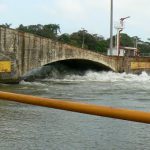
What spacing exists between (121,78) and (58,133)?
3217cm

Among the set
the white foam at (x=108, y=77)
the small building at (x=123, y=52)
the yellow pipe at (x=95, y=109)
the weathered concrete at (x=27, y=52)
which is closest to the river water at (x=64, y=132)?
the yellow pipe at (x=95, y=109)

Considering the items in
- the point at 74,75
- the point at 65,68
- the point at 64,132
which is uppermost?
the point at 65,68

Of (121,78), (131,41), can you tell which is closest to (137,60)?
(121,78)

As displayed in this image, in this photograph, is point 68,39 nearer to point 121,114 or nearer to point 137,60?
point 137,60

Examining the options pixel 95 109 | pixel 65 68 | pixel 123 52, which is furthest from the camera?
pixel 123 52

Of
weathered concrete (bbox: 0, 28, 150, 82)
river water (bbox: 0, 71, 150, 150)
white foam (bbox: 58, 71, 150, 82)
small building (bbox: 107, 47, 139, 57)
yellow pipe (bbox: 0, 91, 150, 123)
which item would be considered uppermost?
small building (bbox: 107, 47, 139, 57)

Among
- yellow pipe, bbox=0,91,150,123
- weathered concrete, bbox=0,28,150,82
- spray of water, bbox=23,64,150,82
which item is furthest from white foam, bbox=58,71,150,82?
yellow pipe, bbox=0,91,150,123

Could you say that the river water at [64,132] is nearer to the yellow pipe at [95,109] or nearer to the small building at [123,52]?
the yellow pipe at [95,109]

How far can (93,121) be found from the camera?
12.4 m

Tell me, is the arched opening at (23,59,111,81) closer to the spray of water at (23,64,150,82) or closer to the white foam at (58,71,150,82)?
the spray of water at (23,64,150,82)

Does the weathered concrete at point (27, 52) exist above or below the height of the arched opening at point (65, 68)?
above

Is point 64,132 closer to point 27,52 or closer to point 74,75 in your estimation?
point 27,52

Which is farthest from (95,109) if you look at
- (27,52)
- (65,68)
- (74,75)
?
(65,68)

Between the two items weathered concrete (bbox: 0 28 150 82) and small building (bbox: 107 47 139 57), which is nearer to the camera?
weathered concrete (bbox: 0 28 150 82)
